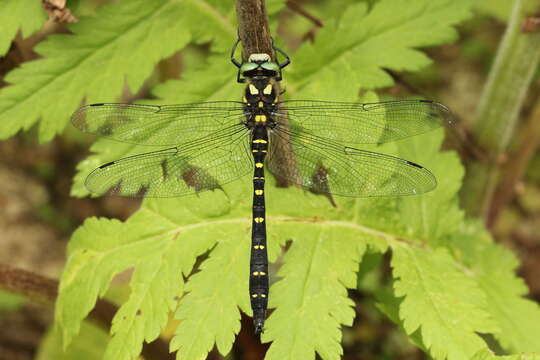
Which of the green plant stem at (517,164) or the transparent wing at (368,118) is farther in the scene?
the green plant stem at (517,164)

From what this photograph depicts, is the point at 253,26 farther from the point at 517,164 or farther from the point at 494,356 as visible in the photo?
the point at 517,164

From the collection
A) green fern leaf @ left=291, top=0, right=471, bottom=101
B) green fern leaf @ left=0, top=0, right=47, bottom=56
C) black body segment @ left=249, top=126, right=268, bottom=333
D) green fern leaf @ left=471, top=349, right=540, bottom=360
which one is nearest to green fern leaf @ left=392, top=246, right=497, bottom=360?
green fern leaf @ left=471, top=349, right=540, bottom=360

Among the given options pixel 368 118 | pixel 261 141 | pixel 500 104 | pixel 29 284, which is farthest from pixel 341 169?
pixel 29 284

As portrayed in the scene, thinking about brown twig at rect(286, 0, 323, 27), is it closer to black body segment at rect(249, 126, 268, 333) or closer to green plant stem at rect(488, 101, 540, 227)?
black body segment at rect(249, 126, 268, 333)

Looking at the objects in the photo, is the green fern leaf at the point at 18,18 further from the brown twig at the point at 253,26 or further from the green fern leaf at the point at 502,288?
the green fern leaf at the point at 502,288

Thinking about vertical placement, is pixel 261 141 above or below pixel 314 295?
above

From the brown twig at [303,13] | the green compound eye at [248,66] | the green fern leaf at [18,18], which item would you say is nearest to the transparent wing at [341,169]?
the green compound eye at [248,66]
